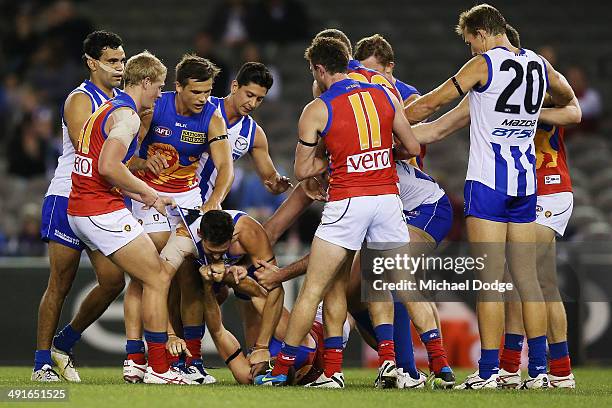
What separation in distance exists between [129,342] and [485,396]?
2701mm

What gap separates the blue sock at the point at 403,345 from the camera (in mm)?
8641

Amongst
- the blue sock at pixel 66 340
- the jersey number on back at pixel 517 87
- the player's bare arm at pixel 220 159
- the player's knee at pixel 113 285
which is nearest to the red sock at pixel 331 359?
the player's bare arm at pixel 220 159

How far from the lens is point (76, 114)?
884 cm

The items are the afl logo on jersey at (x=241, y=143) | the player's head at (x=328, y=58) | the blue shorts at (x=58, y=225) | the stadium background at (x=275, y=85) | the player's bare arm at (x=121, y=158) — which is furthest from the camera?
the stadium background at (x=275, y=85)

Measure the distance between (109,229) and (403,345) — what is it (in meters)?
2.32

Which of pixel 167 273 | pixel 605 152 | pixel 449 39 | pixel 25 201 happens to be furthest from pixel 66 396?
pixel 449 39

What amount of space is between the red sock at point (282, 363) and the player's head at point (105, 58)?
2.52 m

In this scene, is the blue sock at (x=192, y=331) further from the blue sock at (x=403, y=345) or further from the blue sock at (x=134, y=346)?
the blue sock at (x=403, y=345)

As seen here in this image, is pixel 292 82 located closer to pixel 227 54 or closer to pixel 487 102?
pixel 227 54

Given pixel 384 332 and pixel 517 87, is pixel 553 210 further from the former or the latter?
pixel 384 332

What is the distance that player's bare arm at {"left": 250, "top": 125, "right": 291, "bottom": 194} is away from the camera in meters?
9.45

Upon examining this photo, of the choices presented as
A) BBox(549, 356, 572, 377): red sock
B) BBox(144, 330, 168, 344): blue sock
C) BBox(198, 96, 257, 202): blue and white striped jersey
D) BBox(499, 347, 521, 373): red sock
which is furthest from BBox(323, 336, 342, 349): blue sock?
BBox(198, 96, 257, 202): blue and white striped jersey

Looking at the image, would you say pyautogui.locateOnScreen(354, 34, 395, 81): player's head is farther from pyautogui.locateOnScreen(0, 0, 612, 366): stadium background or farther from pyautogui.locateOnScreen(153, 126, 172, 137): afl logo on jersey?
pyautogui.locateOnScreen(0, 0, 612, 366): stadium background

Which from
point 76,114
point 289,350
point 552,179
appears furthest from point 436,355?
point 76,114
